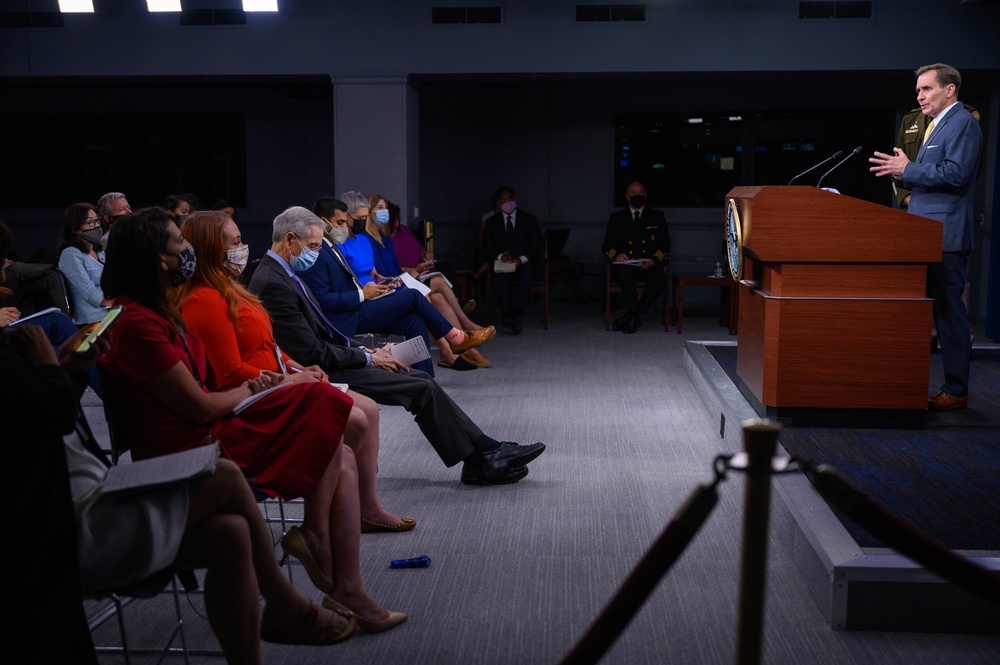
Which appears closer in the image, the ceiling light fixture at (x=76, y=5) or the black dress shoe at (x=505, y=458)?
the black dress shoe at (x=505, y=458)

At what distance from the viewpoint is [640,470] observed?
14.0 ft

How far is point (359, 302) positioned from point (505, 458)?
1.50 metres

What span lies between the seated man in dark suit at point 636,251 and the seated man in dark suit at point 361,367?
4.90m

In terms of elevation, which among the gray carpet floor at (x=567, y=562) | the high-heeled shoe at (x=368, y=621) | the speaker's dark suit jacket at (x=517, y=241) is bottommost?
the gray carpet floor at (x=567, y=562)

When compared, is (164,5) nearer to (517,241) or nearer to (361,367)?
(517,241)

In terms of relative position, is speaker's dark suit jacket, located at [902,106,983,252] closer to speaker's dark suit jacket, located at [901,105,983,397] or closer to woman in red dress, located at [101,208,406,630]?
speaker's dark suit jacket, located at [901,105,983,397]

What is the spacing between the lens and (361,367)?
3883 mm

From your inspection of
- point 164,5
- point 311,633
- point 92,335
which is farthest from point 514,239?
point 92,335

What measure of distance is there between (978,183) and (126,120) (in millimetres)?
9357

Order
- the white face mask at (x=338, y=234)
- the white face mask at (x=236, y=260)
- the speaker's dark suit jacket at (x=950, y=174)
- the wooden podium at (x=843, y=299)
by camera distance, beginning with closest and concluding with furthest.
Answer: the white face mask at (x=236, y=260) → the wooden podium at (x=843, y=299) → the speaker's dark suit jacket at (x=950, y=174) → the white face mask at (x=338, y=234)

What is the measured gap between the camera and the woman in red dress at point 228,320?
115 inches

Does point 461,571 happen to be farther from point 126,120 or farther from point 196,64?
point 126,120

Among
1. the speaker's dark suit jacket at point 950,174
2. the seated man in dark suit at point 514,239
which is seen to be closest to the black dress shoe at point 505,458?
the speaker's dark suit jacket at point 950,174

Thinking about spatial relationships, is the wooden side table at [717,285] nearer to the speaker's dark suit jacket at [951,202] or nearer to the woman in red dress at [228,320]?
the speaker's dark suit jacket at [951,202]
